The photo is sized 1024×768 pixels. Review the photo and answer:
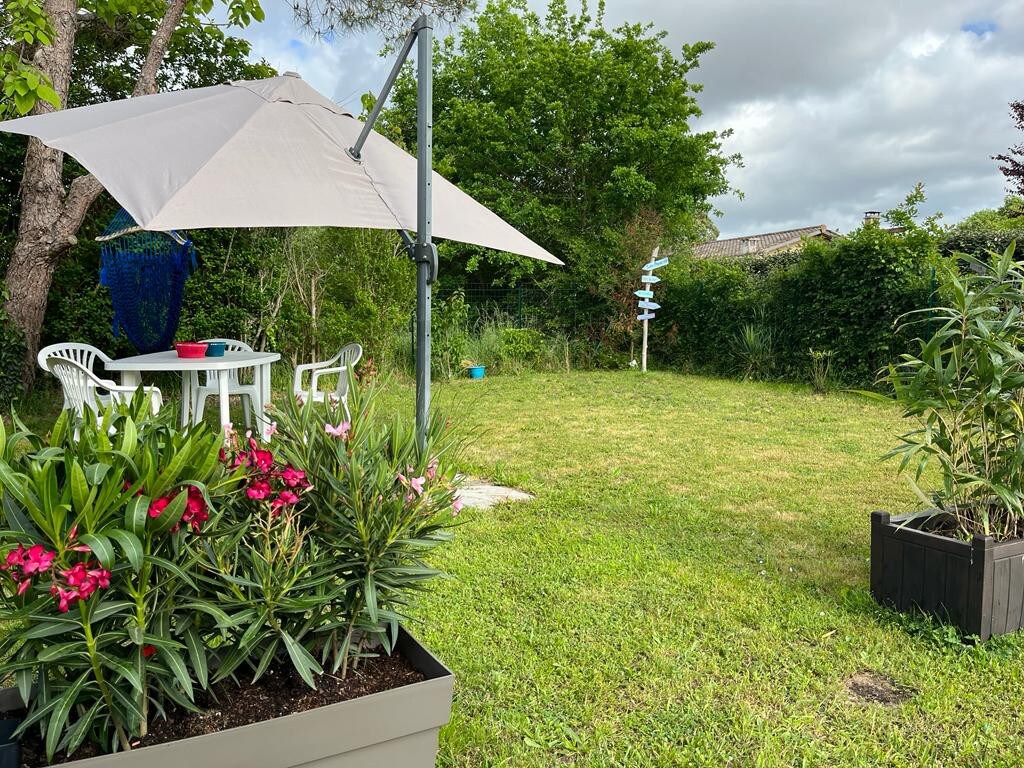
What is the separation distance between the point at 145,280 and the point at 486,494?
3.93m

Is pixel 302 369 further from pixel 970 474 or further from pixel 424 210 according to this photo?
pixel 970 474

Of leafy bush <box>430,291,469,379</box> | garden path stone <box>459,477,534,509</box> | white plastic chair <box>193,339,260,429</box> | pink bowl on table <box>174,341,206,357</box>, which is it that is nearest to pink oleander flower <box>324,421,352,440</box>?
garden path stone <box>459,477,534,509</box>

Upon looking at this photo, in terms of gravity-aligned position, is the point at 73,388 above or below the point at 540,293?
below

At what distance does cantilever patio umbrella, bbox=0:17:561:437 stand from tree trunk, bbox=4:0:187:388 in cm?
375

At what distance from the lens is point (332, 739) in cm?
132

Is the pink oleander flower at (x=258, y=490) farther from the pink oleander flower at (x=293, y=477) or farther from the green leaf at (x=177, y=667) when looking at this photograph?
the green leaf at (x=177, y=667)

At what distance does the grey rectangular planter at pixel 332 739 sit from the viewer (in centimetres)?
121

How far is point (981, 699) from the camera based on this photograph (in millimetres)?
2123

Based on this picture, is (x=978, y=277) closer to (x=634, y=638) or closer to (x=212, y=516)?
(x=634, y=638)

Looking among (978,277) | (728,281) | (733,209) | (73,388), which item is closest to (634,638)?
(978,277)

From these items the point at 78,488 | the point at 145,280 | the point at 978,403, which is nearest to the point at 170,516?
the point at 78,488

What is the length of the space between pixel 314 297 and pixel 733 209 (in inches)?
442

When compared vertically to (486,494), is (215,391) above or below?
above

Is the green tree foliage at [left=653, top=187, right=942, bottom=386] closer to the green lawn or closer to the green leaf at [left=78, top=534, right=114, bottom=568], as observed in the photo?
the green lawn
